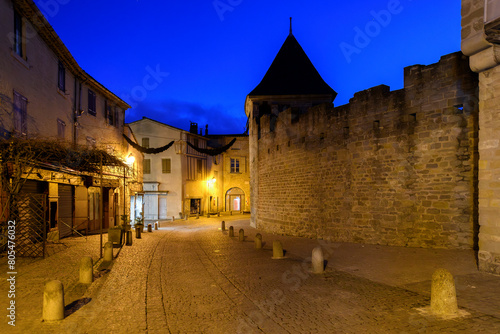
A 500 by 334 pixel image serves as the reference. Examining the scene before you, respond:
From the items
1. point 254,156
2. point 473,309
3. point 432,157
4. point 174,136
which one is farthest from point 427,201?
point 174,136

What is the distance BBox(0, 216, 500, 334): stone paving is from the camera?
4.96m

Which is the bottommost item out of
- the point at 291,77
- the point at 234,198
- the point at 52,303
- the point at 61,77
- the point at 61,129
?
the point at 234,198

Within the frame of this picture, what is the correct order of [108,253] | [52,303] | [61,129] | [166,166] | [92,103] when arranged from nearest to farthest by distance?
[52,303], [108,253], [61,129], [92,103], [166,166]

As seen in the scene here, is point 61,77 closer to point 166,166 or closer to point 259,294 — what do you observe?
point 259,294

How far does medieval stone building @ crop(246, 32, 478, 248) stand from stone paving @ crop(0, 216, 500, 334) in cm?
122

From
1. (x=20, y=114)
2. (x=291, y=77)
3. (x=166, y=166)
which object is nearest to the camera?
(x=20, y=114)

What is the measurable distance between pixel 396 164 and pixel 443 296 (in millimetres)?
7357

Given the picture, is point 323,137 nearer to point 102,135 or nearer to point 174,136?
point 102,135

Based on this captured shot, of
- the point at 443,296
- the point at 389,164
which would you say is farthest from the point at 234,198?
the point at 443,296

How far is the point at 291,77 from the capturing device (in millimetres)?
24562

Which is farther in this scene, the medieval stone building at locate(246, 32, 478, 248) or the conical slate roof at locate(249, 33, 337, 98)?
the conical slate roof at locate(249, 33, 337, 98)

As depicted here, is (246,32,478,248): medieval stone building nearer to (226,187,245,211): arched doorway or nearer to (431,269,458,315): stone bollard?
(431,269,458,315): stone bollard

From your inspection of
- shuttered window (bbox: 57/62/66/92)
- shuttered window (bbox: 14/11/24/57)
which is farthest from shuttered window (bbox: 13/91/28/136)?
shuttered window (bbox: 57/62/66/92)

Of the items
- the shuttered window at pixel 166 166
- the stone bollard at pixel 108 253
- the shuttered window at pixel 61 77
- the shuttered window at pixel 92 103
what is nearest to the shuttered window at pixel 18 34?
the shuttered window at pixel 61 77
